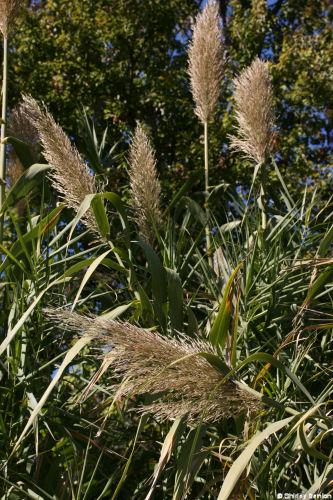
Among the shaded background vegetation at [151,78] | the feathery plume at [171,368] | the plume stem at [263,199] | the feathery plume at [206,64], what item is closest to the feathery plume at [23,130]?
the feathery plume at [206,64]

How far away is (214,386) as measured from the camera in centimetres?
207

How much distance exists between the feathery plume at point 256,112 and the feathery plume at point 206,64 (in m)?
0.24

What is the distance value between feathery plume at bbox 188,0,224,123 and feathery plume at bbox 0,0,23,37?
795mm

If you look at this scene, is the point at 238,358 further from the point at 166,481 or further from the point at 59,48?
the point at 59,48

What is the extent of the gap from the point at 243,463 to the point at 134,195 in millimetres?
1500

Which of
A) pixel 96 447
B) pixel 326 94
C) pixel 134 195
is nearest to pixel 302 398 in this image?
pixel 96 447

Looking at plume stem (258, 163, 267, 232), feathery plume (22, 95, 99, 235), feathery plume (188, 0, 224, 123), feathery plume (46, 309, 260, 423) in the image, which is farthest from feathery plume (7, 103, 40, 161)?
feathery plume (46, 309, 260, 423)

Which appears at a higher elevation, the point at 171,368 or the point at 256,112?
the point at 256,112

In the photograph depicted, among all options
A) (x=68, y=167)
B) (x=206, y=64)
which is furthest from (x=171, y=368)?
(x=206, y=64)

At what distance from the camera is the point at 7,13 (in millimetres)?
3729

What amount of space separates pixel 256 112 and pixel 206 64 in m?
0.46

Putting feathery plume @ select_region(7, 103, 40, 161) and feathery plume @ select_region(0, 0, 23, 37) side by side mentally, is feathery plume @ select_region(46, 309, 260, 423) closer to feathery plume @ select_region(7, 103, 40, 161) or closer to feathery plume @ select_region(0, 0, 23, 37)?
feathery plume @ select_region(7, 103, 40, 161)

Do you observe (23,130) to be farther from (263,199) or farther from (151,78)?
(151,78)

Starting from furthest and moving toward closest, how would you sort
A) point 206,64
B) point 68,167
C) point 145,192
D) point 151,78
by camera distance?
point 151,78, point 206,64, point 145,192, point 68,167
